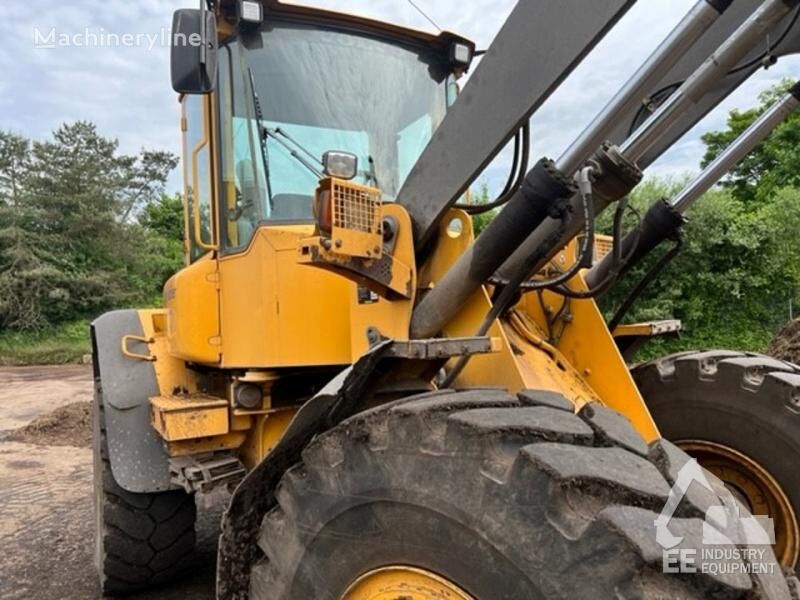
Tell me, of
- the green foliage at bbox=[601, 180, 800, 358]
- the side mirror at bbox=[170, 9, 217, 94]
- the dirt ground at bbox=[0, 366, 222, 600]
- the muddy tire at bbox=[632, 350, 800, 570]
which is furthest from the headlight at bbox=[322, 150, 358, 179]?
the green foliage at bbox=[601, 180, 800, 358]

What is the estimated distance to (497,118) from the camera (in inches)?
74.4

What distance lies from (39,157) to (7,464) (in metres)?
24.2

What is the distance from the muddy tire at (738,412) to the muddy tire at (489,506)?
1360 mm

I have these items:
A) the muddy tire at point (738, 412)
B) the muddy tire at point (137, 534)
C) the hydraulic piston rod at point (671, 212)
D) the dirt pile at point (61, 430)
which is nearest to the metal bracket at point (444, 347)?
the hydraulic piston rod at point (671, 212)

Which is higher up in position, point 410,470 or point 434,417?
point 434,417

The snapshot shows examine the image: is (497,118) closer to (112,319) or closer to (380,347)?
(380,347)

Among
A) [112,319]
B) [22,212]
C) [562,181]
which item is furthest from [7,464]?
[22,212]

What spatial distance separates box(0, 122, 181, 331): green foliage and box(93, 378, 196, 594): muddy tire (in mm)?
25919

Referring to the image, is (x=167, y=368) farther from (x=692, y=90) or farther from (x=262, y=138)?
(x=692, y=90)

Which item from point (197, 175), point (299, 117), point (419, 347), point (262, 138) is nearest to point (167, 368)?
point (197, 175)

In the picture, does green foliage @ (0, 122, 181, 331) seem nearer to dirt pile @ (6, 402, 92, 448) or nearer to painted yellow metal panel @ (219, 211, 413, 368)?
dirt pile @ (6, 402, 92, 448)

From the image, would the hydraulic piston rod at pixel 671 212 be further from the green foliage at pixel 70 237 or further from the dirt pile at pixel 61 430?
the green foliage at pixel 70 237

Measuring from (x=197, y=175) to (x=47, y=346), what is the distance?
25409 millimetres

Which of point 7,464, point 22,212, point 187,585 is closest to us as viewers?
point 187,585
